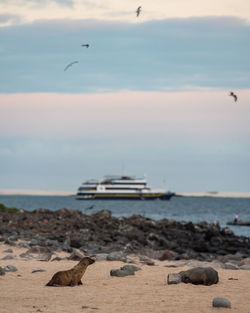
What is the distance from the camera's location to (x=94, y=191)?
146500 millimetres

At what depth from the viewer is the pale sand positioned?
9.63m

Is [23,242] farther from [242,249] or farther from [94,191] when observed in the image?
[94,191]

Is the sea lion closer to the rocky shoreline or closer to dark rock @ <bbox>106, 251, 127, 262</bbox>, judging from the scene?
dark rock @ <bbox>106, 251, 127, 262</bbox>

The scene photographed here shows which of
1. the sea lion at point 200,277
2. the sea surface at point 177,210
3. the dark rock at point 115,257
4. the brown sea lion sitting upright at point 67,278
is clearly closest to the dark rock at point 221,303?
the sea lion at point 200,277

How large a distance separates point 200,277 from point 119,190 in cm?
13652

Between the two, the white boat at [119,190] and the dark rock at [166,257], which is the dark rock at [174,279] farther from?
the white boat at [119,190]

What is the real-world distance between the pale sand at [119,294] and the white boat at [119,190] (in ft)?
434

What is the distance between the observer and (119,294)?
11.0m

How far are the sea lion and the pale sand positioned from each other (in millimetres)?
163

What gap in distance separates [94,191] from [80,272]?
441ft

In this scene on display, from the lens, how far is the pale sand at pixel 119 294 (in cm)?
963

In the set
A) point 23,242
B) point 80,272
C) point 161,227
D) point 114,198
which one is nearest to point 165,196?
point 114,198

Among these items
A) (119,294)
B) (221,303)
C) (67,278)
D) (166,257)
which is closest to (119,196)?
(166,257)


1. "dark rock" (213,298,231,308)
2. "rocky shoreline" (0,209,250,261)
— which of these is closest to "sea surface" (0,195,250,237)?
"rocky shoreline" (0,209,250,261)
